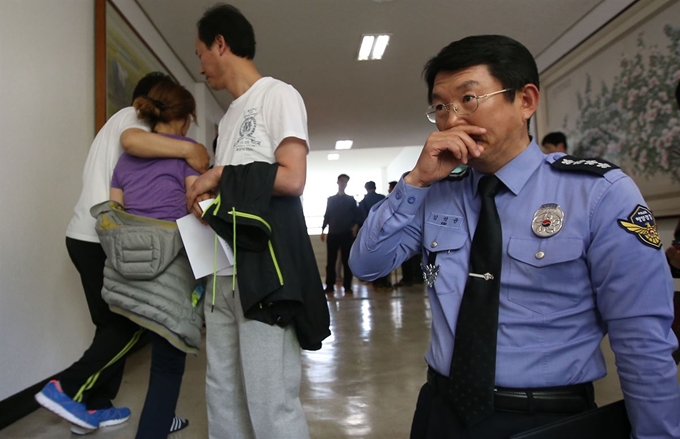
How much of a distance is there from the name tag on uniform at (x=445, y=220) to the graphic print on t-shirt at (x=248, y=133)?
1.74ft

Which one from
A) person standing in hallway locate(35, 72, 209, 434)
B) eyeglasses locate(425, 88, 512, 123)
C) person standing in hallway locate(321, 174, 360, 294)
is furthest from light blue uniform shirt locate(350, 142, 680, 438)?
person standing in hallway locate(321, 174, 360, 294)

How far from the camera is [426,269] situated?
2.97 feet

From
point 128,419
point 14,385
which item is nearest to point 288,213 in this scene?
point 128,419

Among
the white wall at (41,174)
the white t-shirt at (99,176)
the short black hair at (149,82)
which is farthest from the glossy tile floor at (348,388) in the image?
the short black hair at (149,82)

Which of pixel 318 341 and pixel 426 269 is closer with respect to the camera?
pixel 426 269

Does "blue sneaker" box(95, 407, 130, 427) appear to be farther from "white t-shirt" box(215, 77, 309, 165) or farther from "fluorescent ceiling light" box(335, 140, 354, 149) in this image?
"fluorescent ceiling light" box(335, 140, 354, 149)

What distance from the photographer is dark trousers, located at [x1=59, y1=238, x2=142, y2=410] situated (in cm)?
164

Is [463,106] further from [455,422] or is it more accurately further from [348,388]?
[348,388]

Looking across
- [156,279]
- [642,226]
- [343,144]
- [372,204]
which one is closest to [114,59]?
[156,279]

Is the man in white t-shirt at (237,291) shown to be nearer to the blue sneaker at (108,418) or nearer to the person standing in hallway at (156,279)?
the person standing in hallway at (156,279)

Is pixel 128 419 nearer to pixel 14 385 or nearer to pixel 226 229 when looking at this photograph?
pixel 14 385

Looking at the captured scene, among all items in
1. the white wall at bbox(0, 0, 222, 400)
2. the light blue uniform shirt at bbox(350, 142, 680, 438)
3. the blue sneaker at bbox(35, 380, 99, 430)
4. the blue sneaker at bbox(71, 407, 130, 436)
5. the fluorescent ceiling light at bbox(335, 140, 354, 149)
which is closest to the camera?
the light blue uniform shirt at bbox(350, 142, 680, 438)

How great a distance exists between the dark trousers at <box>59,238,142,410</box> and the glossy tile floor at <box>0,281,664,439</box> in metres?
0.24

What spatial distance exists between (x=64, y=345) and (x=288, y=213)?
5.91 ft
